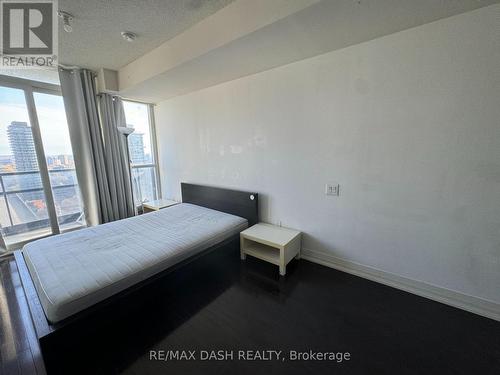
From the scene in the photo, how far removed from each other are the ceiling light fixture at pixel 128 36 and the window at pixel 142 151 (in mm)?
1719

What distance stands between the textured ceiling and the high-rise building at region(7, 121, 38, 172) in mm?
1153

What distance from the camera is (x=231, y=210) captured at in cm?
293

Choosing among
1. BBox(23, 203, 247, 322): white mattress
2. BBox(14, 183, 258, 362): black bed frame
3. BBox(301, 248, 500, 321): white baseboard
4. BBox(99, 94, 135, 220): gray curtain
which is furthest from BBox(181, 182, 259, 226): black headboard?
BBox(99, 94, 135, 220): gray curtain

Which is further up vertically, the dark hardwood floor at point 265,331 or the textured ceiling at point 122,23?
the textured ceiling at point 122,23

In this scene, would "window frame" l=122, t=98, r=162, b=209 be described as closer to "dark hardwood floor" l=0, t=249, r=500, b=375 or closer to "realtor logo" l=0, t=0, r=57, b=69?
"realtor logo" l=0, t=0, r=57, b=69

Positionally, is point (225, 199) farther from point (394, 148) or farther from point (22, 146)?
point (22, 146)

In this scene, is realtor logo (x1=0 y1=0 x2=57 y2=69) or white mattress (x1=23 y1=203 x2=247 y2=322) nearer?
white mattress (x1=23 y1=203 x2=247 y2=322)

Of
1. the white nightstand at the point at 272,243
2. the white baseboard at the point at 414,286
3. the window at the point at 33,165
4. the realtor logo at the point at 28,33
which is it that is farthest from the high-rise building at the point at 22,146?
the white baseboard at the point at 414,286

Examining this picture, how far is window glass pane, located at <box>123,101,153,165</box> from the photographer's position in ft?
12.2

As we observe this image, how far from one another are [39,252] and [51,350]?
3.32ft

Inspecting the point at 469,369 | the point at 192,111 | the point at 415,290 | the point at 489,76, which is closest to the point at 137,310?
the point at 469,369

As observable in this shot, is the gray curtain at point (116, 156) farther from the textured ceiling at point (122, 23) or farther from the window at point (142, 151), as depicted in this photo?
the textured ceiling at point (122, 23)

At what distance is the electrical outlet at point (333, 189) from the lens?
2.13 m

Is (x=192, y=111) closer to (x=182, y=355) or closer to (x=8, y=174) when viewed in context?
(x=8, y=174)
